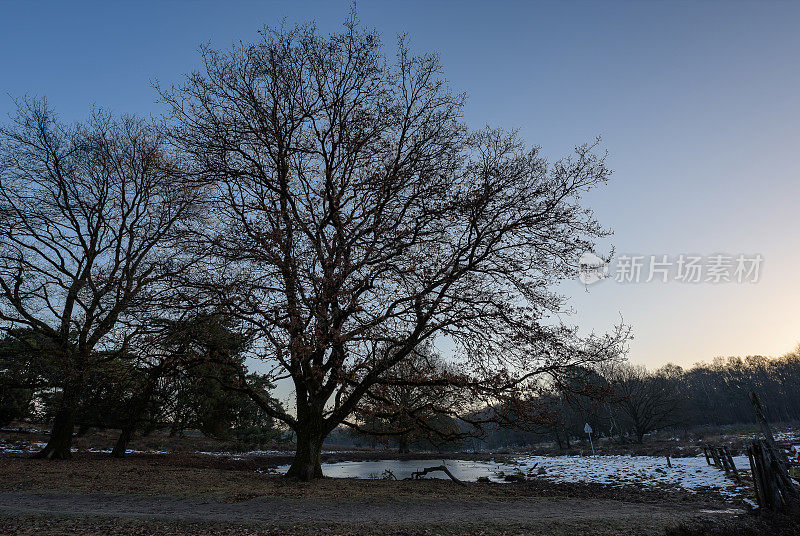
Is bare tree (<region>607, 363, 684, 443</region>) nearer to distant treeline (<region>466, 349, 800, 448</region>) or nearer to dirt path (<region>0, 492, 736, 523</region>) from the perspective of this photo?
distant treeline (<region>466, 349, 800, 448</region>)

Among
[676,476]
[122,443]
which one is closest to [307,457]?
[122,443]

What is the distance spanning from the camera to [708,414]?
8856 centimetres

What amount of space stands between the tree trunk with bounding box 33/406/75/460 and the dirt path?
35.1 feet

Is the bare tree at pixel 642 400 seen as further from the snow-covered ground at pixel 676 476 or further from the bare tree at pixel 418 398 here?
the bare tree at pixel 418 398

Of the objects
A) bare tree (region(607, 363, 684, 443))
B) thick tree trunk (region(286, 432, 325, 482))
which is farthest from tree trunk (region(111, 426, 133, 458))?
bare tree (region(607, 363, 684, 443))

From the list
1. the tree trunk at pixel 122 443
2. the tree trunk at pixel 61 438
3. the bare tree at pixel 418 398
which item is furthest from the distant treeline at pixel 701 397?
the tree trunk at pixel 61 438

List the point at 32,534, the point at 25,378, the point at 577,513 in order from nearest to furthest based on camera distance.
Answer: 1. the point at 32,534
2. the point at 577,513
3. the point at 25,378

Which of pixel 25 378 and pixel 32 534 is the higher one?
pixel 25 378

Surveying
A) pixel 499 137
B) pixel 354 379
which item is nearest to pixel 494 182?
pixel 499 137

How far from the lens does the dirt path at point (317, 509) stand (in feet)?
26.2

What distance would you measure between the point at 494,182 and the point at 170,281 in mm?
10552

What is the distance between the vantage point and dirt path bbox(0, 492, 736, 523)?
8000 mm

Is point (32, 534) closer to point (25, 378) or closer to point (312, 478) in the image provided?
point (312, 478)

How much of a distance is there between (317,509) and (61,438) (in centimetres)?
1656
